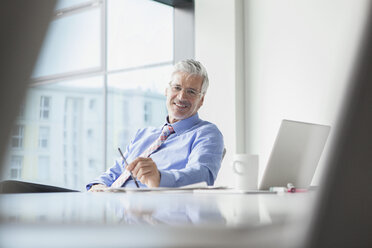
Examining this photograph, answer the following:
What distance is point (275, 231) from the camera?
0.18 metres

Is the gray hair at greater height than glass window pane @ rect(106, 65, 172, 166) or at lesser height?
lesser

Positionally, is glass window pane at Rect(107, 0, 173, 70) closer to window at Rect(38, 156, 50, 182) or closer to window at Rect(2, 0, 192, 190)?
window at Rect(2, 0, 192, 190)

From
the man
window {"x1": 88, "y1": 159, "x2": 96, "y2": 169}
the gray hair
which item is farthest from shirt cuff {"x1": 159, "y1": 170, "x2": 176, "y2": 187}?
window {"x1": 88, "y1": 159, "x2": 96, "y2": 169}

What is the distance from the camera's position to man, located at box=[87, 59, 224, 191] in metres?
1.77

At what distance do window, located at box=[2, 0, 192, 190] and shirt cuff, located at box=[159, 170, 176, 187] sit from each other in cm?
204

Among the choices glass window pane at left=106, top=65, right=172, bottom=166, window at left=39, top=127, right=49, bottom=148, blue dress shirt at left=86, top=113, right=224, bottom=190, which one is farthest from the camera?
window at left=39, top=127, right=49, bottom=148

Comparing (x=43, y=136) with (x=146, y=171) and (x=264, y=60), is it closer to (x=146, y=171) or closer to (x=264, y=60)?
(x=264, y=60)

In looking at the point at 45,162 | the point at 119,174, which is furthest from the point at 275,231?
the point at 45,162

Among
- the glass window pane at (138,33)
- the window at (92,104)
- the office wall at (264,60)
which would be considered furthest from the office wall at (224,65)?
the window at (92,104)

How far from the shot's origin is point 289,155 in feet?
5.06

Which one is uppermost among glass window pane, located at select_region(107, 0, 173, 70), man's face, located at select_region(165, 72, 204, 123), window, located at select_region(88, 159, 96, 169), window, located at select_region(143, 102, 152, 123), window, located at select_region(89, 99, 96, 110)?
glass window pane, located at select_region(107, 0, 173, 70)

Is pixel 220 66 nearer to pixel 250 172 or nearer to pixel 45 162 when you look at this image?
pixel 250 172

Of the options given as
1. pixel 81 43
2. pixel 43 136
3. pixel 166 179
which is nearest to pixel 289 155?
pixel 166 179

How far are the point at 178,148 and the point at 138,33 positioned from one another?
3901mm
